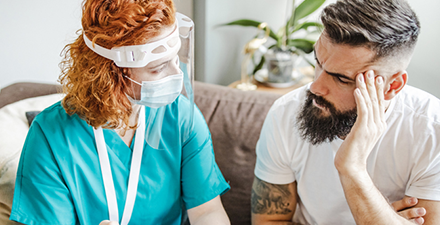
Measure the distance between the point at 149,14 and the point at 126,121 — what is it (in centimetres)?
31


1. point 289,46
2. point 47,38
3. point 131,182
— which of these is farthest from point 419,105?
point 47,38

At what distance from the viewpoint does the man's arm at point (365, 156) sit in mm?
915

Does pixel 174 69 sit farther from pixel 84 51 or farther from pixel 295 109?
pixel 295 109

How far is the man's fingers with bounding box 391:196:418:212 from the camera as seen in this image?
38.9 inches

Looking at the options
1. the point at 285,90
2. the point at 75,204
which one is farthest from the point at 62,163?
the point at 285,90

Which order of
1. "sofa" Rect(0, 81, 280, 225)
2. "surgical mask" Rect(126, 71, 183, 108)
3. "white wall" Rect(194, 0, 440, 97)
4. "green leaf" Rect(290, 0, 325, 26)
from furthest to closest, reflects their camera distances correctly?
"white wall" Rect(194, 0, 440, 97) < "green leaf" Rect(290, 0, 325, 26) < "sofa" Rect(0, 81, 280, 225) < "surgical mask" Rect(126, 71, 183, 108)

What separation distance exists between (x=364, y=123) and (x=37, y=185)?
0.91 meters

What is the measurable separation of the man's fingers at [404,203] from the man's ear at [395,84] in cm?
30

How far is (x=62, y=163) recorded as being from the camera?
37.8 inches

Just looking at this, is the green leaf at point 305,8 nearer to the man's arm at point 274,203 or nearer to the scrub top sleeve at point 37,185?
the man's arm at point 274,203

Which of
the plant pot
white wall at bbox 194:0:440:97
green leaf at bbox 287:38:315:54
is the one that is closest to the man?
the plant pot

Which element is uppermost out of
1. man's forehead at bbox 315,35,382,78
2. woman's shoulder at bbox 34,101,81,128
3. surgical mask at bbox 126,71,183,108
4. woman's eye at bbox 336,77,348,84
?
man's forehead at bbox 315,35,382,78

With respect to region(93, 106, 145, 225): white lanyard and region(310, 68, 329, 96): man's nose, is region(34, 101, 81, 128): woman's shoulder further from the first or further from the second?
region(310, 68, 329, 96): man's nose

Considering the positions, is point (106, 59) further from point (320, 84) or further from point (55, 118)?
point (320, 84)
